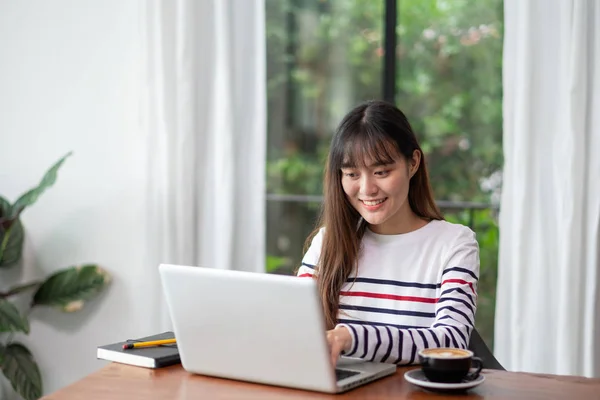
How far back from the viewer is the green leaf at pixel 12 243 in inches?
118

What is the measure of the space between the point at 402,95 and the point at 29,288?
1849 millimetres

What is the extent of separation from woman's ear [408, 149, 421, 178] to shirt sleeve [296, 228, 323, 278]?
10.9 inches

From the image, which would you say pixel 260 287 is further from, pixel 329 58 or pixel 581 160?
pixel 329 58

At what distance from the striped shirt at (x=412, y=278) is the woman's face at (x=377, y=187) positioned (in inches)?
3.9

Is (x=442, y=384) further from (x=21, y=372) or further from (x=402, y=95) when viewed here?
(x=402, y=95)

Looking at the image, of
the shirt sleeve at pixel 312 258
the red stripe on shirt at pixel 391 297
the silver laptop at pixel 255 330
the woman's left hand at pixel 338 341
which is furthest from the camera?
the shirt sleeve at pixel 312 258

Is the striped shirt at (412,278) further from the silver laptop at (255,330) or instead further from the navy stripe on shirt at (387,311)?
the silver laptop at (255,330)

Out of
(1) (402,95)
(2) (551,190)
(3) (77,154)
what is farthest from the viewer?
(1) (402,95)

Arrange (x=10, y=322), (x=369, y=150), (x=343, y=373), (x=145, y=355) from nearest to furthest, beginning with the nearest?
(x=343, y=373)
(x=145, y=355)
(x=369, y=150)
(x=10, y=322)

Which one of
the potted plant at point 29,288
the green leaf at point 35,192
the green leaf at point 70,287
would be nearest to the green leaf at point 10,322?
the potted plant at point 29,288

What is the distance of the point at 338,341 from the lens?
1.50 m

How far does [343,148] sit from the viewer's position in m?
1.90

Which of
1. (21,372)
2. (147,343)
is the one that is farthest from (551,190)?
(21,372)

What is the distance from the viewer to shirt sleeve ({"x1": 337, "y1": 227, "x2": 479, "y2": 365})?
5.14ft
